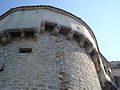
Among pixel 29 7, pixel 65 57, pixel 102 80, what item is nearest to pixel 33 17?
pixel 29 7

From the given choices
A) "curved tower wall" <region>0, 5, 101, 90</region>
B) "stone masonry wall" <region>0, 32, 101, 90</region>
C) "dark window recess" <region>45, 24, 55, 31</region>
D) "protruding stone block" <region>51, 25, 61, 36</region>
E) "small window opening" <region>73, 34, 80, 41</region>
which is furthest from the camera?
"small window opening" <region>73, 34, 80, 41</region>

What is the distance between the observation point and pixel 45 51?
7.38 meters

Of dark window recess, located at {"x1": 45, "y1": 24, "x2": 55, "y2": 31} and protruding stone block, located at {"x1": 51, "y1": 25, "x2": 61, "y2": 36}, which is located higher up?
dark window recess, located at {"x1": 45, "y1": 24, "x2": 55, "y2": 31}

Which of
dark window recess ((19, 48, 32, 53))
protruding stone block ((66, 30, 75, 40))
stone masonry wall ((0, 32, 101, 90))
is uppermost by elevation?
protruding stone block ((66, 30, 75, 40))

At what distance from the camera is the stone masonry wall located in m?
6.37

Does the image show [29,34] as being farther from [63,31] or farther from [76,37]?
[76,37]

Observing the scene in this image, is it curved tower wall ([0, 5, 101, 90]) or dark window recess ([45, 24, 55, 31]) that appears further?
dark window recess ([45, 24, 55, 31])

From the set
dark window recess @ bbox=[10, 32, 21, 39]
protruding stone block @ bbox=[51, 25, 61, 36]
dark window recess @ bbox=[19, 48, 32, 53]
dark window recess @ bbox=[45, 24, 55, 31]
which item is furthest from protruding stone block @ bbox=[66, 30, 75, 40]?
dark window recess @ bbox=[10, 32, 21, 39]

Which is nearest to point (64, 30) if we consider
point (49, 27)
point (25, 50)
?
point (49, 27)

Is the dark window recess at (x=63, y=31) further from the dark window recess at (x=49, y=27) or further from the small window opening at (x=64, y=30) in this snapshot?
the dark window recess at (x=49, y=27)

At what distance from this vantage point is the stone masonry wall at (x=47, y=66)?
6.37 meters

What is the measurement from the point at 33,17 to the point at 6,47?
1892 mm

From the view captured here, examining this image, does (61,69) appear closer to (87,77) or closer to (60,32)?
(87,77)

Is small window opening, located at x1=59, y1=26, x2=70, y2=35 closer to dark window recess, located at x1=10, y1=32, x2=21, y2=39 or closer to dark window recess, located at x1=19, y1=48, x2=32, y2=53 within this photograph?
dark window recess, located at x1=19, y1=48, x2=32, y2=53
